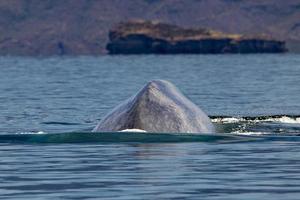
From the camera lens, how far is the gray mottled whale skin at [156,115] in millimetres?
28688

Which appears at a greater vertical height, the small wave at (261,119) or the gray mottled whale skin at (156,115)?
the gray mottled whale skin at (156,115)

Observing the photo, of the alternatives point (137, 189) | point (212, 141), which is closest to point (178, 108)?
point (212, 141)

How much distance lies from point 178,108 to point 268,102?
25.0m

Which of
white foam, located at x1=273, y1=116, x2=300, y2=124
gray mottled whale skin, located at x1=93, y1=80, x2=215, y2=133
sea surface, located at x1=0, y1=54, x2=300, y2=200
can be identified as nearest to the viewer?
sea surface, located at x1=0, y1=54, x2=300, y2=200

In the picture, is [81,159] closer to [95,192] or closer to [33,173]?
[33,173]

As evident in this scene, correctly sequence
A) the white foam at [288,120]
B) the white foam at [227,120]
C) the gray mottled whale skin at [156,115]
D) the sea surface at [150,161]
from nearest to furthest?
the sea surface at [150,161] → the gray mottled whale skin at [156,115] → the white foam at [227,120] → the white foam at [288,120]

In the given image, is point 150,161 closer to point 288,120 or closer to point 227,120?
point 227,120

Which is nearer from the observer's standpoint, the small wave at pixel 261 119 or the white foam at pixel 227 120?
the white foam at pixel 227 120

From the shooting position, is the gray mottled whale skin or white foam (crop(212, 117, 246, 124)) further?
white foam (crop(212, 117, 246, 124))

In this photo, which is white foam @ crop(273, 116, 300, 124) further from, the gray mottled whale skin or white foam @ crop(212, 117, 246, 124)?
the gray mottled whale skin

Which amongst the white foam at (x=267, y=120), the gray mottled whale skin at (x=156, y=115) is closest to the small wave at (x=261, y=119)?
the white foam at (x=267, y=120)

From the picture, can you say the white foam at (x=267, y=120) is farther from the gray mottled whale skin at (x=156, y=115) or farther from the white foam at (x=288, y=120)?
the gray mottled whale skin at (x=156, y=115)

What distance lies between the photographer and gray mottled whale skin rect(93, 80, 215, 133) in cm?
2869

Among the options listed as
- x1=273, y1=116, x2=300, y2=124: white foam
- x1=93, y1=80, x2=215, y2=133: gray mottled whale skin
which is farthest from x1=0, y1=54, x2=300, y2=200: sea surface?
x1=93, y1=80, x2=215, y2=133: gray mottled whale skin
